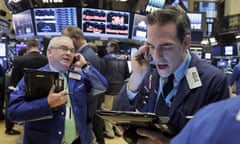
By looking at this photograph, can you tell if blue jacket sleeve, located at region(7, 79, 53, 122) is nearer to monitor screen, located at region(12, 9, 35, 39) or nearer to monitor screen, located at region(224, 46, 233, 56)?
monitor screen, located at region(12, 9, 35, 39)

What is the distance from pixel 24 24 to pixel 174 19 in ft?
25.0

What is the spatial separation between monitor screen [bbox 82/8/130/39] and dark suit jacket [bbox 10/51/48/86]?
2461 millimetres

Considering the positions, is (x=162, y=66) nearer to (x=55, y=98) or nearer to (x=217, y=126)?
(x=55, y=98)

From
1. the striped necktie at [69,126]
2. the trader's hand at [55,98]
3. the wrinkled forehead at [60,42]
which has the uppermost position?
the wrinkled forehead at [60,42]

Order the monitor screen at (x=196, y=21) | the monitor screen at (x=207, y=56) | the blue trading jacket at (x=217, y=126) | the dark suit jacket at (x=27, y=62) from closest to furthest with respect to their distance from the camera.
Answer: the blue trading jacket at (x=217, y=126)
the dark suit jacket at (x=27, y=62)
the monitor screen at (x=196, y=21)
the monitor screen at (x=207, y=56)

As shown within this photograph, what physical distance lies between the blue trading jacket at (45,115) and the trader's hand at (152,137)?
3.42 ft

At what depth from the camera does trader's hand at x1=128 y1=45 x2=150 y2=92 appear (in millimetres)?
2057

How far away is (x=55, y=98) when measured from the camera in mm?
2559

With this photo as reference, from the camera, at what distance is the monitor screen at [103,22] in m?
8.08

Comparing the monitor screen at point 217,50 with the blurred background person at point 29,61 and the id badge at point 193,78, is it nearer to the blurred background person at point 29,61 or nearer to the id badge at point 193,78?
the blurred background person at point 29,61

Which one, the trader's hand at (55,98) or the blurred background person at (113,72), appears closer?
the trader's hand at (55,98)

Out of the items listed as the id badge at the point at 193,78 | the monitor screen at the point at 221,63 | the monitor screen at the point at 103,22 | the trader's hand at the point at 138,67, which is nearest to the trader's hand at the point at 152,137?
the id badge at the point at 193,78

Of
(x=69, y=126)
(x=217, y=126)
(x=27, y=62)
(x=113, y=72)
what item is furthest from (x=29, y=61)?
(x=217, y=126)

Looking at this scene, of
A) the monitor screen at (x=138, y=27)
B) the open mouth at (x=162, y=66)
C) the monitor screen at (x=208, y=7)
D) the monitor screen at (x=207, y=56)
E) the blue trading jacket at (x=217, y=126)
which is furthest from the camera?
the monitor screen at (x=208, y=7)
